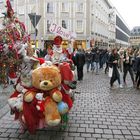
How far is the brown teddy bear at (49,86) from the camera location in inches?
217

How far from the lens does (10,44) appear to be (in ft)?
18.2

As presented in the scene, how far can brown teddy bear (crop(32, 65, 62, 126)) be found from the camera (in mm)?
5500

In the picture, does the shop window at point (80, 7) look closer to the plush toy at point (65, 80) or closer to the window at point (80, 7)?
→ the window at point (80, 7)

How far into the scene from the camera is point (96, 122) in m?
6.92

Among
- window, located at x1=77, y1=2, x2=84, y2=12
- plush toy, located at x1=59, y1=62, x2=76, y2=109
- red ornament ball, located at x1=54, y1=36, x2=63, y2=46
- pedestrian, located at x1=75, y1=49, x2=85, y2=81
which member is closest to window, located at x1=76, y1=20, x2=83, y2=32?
window, located at x1=77, y1=2, x2=84, y2=12

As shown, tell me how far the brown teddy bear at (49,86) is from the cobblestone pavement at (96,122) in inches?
24.9

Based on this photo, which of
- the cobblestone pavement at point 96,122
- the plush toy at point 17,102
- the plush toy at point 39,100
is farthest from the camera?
the cobblestone pavement at point 96,122

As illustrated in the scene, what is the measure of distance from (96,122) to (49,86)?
6.23ft

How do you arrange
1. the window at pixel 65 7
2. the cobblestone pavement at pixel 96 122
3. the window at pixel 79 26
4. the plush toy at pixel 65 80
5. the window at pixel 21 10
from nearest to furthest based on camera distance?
the cobblestone pavement at pixel 96 122
the plush toy at pixel 65 80
the window at pixel 79 26
the window at pixel 65 7
the window at pixel 21 10

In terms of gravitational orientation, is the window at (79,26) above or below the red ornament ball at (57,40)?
above

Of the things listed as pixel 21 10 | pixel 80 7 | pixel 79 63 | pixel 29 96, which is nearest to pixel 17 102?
pixel 29 96

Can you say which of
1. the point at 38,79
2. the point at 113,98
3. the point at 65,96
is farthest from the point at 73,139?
the point at 113,98

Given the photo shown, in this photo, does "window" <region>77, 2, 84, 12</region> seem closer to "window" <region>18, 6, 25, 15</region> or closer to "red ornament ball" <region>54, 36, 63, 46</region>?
"window" <region>18, 6, 25, 15</region>

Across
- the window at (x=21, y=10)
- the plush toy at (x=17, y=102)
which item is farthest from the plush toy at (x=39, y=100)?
the window at (x=21, y=10)
